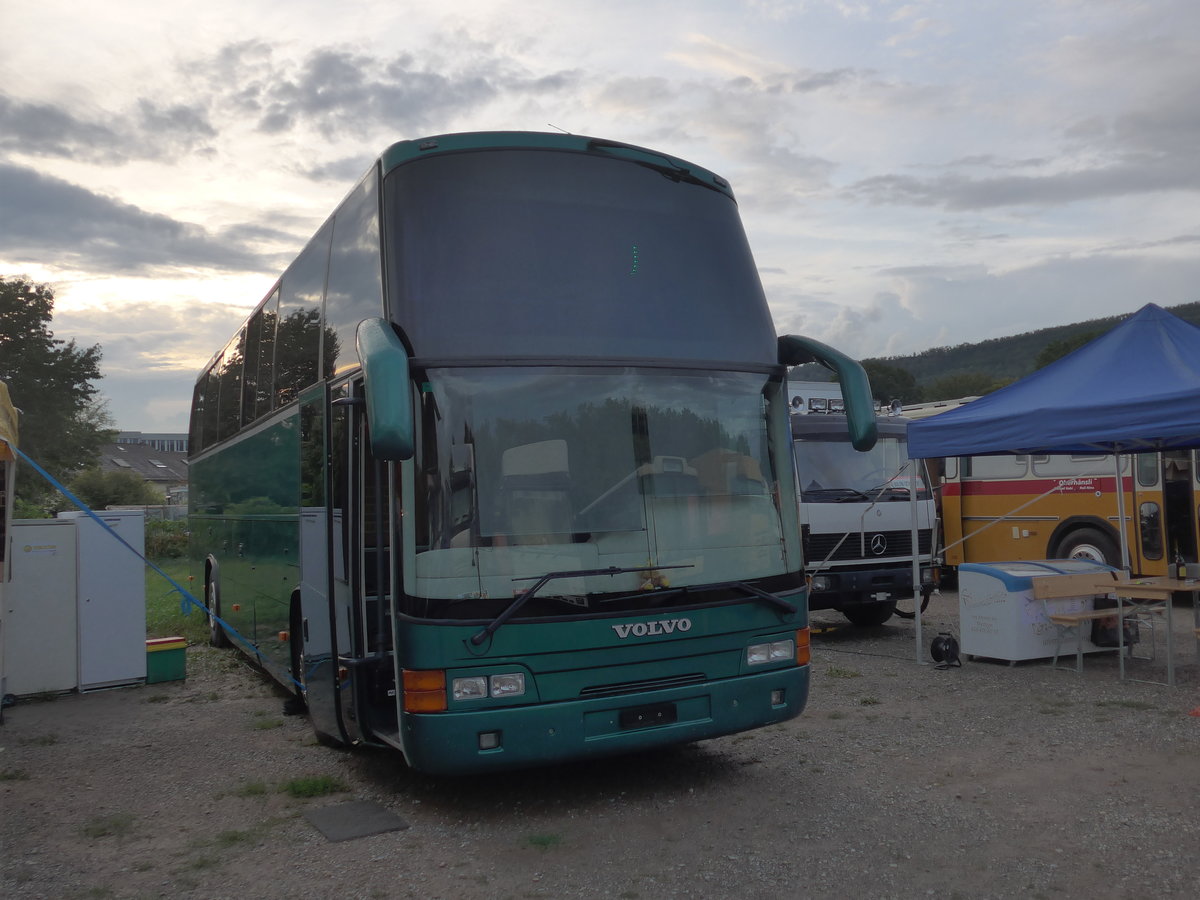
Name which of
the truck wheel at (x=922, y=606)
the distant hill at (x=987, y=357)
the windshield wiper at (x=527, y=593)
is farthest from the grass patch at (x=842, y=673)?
the distant hill at (x=987, y=357)

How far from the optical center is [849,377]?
611cm

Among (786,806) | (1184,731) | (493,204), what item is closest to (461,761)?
(786,806)

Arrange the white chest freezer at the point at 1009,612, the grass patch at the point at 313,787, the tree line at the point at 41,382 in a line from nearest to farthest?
1. the grass patch at the point at 313,787
2. the white chest freezer at the point at 1009,612
3. the tree line at the point at 41,382

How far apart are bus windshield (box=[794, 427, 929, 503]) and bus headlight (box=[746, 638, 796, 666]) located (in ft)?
20.2

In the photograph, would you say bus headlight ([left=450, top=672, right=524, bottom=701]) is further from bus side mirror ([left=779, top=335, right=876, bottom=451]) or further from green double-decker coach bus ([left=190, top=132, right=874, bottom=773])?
bus side mirror ([left=779, top=335, right=876, bottom=451])

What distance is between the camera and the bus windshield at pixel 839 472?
Result: 39.8ft

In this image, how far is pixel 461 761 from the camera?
5.14m

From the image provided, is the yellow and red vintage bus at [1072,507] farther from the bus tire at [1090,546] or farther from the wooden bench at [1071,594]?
the wooden bench at [1071,594]

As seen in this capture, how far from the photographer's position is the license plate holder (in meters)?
5.43

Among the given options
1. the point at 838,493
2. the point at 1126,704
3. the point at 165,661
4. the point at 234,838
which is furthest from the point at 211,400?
the point at 1126,704

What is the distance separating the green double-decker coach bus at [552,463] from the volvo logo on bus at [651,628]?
13 mm

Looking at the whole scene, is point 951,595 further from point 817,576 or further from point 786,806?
point 786,806

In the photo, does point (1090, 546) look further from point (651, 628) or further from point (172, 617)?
point (172, 617)

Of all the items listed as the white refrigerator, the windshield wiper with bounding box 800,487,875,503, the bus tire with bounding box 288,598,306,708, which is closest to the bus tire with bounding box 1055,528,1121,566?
the windshield wiper with bounding box 800,487,875,503
